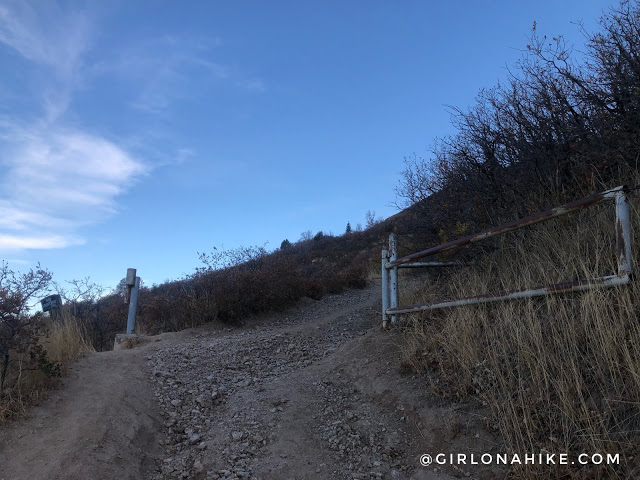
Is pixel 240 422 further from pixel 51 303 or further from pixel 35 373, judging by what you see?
pixel 51 303

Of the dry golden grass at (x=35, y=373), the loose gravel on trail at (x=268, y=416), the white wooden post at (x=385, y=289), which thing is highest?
the white wooden post at (x=385, y=289)

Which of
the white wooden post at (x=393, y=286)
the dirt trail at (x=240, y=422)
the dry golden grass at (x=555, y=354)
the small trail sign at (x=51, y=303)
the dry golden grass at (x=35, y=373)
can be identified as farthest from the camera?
the small trail sign at (x=51, y=303)

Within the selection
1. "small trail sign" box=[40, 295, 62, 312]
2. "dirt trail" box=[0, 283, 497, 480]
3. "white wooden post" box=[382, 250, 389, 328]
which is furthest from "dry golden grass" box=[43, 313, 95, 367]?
"white wooden post" box=[382, 250, 389, 328]

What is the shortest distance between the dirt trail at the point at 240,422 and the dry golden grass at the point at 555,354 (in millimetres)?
361

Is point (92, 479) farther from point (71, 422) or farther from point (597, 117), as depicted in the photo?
point (597, 117)

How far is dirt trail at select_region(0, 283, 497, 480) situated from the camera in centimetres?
361

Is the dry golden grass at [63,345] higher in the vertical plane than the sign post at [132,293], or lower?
lower

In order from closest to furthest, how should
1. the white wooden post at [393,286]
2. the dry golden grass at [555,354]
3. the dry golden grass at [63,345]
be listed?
the dry golden grass at [555,354]
the dry golden grass at [63,345]
the white wooden post at [393,286]

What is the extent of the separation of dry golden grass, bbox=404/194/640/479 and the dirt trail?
14.2 inches

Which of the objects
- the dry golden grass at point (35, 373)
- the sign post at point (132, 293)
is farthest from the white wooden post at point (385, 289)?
the sign post at point (132, 293)

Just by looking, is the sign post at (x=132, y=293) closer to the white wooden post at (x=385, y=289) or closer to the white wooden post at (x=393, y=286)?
the white wooden post at (x=385, y=289)

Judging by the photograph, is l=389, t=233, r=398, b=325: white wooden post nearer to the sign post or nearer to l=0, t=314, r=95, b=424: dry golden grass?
l=0, t=314, r=95, b=424: dry golden grass

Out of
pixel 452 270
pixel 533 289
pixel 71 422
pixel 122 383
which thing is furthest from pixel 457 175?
pixel 71 422

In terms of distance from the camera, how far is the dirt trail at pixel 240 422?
361 cm
